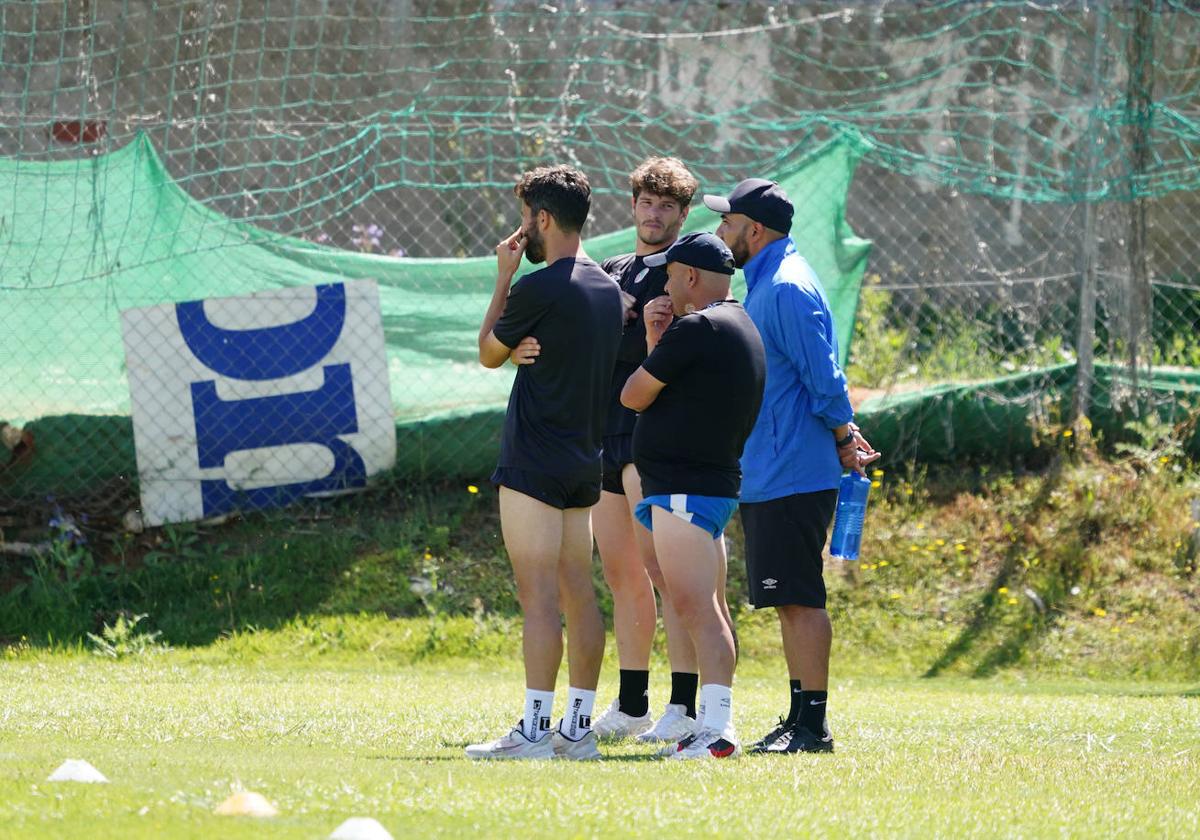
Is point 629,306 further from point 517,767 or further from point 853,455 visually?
point 517,767

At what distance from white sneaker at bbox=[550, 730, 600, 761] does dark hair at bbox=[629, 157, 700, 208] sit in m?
2.06

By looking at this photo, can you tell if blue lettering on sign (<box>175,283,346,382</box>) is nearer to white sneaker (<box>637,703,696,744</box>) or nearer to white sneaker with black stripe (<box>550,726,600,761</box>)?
white sneaker (<box>637,703,696,744</box>)

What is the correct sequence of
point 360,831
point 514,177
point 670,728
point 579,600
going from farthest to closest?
point 514,177 < point 670,728 < point 579,600 < point 360,831

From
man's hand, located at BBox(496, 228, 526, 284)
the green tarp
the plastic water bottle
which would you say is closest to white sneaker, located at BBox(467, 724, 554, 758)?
the plastic water bottle

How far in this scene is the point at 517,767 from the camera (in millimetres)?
4926

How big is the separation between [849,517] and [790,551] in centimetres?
34

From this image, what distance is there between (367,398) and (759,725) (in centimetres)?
416

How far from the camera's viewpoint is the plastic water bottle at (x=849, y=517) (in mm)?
5859

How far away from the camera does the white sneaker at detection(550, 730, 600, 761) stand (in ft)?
17.7

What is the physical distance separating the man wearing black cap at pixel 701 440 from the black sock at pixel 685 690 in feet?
2.17

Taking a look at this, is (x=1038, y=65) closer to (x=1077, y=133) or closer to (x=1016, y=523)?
(x=1077, y=133)

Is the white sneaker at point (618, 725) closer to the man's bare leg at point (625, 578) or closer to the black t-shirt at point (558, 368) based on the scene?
the man's bare leg at point (625, 578)

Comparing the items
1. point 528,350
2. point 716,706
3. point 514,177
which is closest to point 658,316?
point 528,350

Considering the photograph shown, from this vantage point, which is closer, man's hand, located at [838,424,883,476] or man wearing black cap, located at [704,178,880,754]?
man wearing black cap, located at [704,178,880,754]
